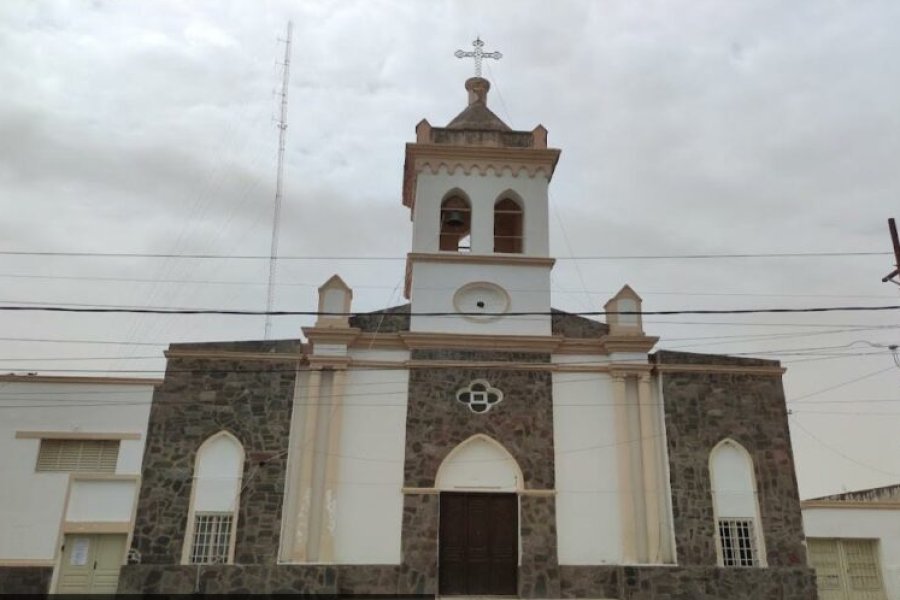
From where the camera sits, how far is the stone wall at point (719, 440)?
15.8m

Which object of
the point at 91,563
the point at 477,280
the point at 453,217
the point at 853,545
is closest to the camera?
the point at 91,563

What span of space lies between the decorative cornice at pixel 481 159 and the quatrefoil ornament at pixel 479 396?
5.19m

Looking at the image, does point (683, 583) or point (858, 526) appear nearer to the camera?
point (683, 583)

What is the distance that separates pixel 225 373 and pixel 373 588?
5398 millimetres


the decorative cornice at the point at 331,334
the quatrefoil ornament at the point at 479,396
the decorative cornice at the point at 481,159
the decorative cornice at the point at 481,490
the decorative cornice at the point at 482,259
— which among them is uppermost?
the decorative cornice at the point at 481,159

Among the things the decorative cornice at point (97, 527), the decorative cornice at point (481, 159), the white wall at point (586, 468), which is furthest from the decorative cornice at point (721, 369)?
the decorative cornice at point (97, 527)

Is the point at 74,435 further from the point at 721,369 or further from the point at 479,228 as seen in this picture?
the point at 721,369

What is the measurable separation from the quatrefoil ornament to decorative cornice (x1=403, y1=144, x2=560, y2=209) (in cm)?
519

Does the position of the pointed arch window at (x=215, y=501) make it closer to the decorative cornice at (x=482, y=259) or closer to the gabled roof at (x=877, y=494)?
the decorative cornice at (x=482, y=259)

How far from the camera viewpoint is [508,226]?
760 inches

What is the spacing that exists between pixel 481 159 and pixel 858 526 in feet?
39.0

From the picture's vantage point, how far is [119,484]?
15.5 meters

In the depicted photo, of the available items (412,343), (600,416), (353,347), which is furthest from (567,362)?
(353,347)

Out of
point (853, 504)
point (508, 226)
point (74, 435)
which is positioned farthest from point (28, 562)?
point (853, 504)
